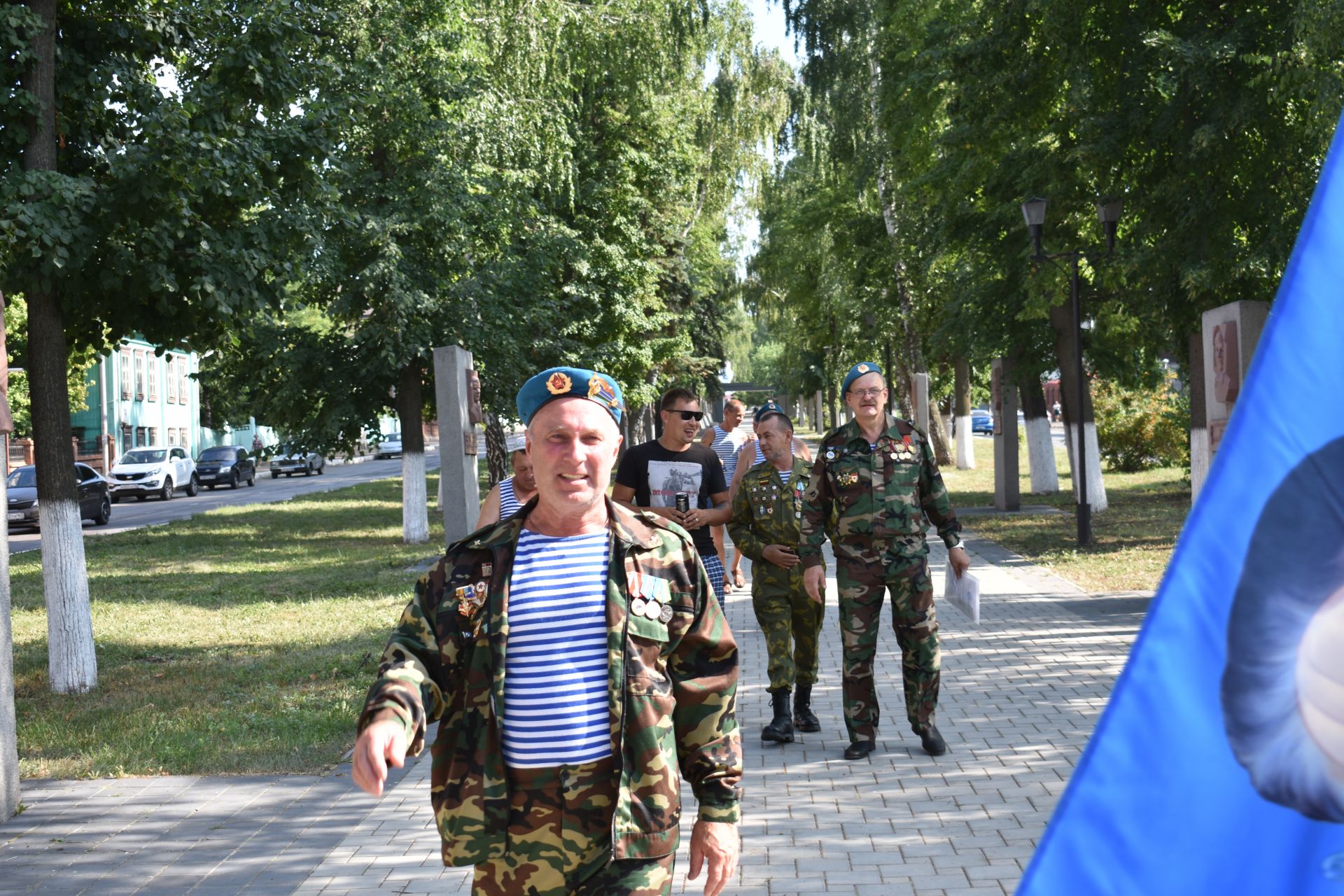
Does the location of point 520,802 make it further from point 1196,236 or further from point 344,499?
point 344,499

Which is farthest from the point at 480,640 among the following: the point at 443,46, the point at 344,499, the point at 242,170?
the point at 344,499

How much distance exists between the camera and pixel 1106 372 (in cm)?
2609

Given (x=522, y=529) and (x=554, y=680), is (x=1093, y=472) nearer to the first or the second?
(x=522, y=529)

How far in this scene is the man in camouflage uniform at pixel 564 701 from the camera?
→ 3.15 metres

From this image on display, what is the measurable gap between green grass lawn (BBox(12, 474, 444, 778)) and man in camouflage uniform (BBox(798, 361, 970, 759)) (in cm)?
341

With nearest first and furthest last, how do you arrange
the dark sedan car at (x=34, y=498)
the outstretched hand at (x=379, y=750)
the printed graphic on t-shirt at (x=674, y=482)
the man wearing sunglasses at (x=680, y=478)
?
the outstretched hand at (x=379, y=750), the man wearing sunglasses at (x=680, y=478), the printed graphic on t-shirt at (x=674, y=482), the dark sedan car at (x=34, y=498)

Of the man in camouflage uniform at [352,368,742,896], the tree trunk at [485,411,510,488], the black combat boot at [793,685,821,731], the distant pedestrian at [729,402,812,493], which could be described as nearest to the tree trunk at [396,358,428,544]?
the tree trunk at [485,411,510,488]

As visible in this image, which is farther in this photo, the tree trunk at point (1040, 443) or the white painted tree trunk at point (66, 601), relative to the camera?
the tree trunk at point (1040, 443)

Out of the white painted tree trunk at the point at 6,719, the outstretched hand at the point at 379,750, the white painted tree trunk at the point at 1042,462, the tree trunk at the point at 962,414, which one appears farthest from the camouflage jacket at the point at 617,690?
the tree trunk at the point at 962,414

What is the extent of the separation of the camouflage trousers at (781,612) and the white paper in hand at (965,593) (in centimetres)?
78

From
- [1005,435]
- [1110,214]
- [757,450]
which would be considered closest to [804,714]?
[757,450]

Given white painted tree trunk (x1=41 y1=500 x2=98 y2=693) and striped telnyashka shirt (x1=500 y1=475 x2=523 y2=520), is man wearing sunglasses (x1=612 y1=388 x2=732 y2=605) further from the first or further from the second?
white painted tree trunk (x1=41 y1=500 x2=98 y2=693)

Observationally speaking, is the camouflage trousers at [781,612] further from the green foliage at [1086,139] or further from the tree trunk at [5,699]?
the green foliage at [1086,139]

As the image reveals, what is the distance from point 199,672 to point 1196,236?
11.9 meters
